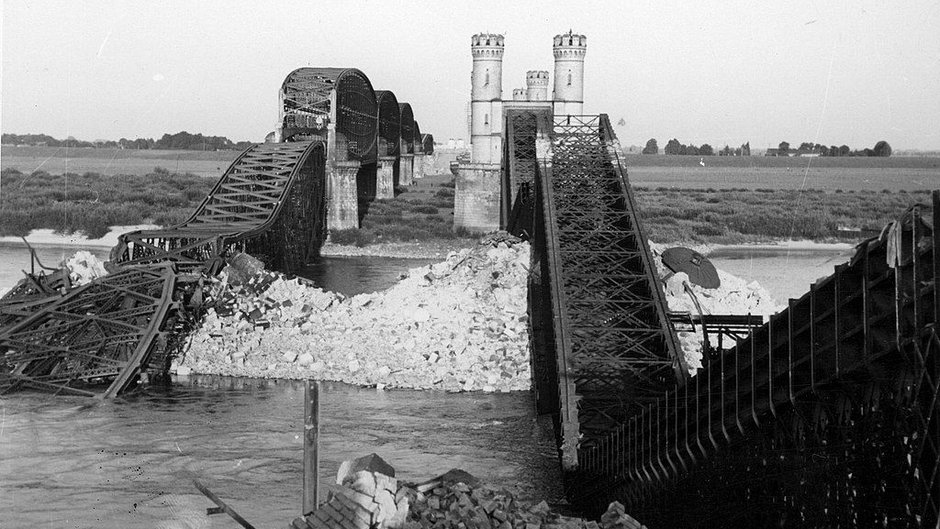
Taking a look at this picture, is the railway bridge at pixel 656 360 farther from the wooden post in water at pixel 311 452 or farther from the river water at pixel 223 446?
the wooden post in water at pixel 311 452

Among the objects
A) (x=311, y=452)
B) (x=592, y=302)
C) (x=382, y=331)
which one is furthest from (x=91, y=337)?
(x=311, y=452)

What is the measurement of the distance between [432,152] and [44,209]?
69.6m

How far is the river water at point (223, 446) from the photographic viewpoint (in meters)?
16.7

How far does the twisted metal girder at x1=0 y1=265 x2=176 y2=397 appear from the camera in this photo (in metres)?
24.5

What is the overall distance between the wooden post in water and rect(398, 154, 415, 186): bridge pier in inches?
3399

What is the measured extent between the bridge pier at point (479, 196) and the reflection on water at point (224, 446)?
3762 cm

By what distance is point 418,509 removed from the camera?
1054 cm

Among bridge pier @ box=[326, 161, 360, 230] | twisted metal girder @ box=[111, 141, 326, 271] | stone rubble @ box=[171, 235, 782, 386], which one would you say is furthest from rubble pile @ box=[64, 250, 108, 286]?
bridge pier @ box=[326, 161, 360, 230]

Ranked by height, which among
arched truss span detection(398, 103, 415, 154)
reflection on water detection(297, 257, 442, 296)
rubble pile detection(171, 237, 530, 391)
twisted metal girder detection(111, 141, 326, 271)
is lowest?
reflection on water detection(297, 257, 442, 296)

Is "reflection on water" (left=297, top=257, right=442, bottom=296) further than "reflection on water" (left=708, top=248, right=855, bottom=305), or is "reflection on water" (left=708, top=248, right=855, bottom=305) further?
"reflection on water" (left=297, top=257, right=442, bottom=296)

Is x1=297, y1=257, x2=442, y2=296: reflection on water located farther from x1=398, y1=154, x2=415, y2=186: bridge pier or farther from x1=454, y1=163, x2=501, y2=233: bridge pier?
x1=398, y1=154, x2=415, y2=186: bridge pier

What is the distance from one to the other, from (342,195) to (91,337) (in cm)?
3510

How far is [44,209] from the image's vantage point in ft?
241

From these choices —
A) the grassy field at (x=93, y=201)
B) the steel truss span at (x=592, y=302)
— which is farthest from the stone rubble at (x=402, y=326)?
the grassy field at (x=93, y=201)
